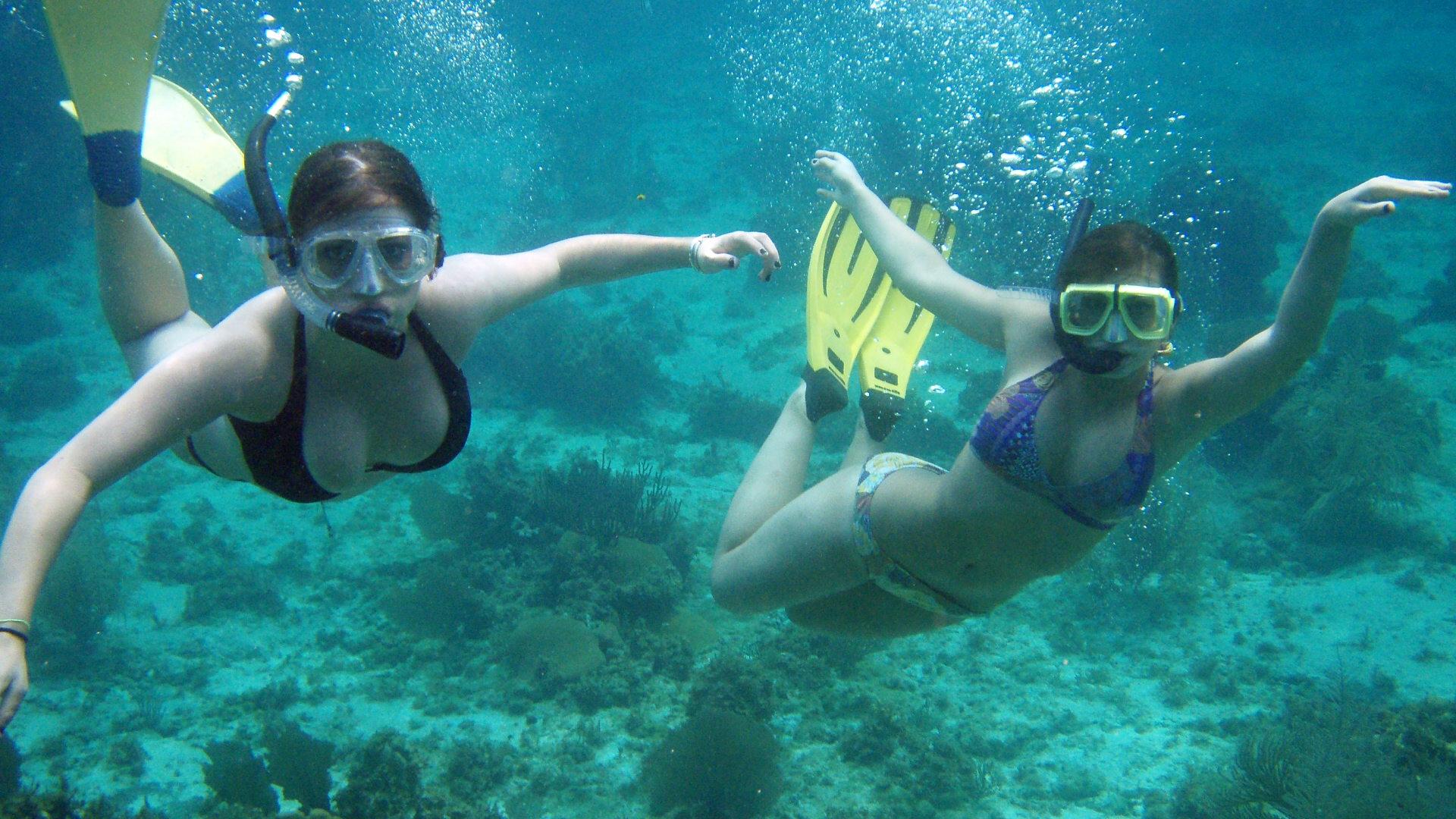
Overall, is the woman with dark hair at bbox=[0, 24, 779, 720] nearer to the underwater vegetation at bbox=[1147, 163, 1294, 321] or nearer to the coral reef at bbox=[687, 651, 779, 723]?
the coral reef at bbox=[687, 651, 779, 723]

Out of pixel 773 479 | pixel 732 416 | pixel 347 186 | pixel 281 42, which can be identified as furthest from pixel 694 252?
pixel 281 42

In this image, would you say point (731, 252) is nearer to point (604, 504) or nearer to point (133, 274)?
point (133, 274)

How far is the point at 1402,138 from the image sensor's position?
928 inches

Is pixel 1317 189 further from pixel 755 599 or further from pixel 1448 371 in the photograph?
pixel 755 599

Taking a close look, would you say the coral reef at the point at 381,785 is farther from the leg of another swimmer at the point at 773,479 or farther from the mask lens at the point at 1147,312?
the mask lens at the point at 1147,312

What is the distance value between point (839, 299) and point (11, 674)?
12.3 feet

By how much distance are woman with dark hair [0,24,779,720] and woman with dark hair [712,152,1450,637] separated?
3.89 feet

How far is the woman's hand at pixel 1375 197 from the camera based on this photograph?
2016 mm

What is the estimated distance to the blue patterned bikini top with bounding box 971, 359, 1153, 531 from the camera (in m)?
2.41

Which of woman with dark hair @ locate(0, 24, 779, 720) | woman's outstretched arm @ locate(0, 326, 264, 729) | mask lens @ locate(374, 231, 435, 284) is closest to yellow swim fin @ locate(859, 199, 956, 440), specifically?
woman with dark hair @ locate(0, 24, 779, 720)

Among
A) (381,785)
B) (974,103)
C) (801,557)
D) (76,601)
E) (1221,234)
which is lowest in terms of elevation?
(381,785)

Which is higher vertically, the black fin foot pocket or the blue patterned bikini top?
the black fin foot pocket

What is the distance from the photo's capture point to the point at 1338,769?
4848 mm

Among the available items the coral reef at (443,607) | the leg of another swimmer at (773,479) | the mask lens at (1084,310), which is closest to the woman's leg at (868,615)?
the leg of another swimmer at (773,479)
